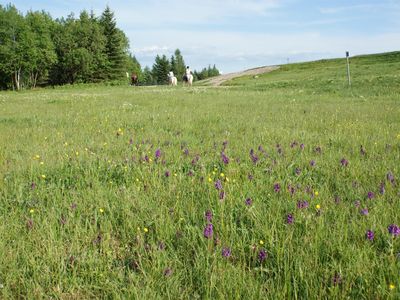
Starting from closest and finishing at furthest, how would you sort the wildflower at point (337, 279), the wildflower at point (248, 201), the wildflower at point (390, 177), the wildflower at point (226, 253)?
1. the wildflower at point (337, 279)
2. the wildflower at point (226, 253)
3. the wildflower at point (248, 201)
4. the wildflower at point (390, 177)

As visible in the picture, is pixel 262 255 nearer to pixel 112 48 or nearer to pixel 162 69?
pixel 112 48

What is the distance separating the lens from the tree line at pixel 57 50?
2463 inches

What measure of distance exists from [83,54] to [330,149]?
68325 millimetres

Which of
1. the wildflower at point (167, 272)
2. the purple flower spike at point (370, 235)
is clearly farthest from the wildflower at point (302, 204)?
the wildflower at point (167, 272)

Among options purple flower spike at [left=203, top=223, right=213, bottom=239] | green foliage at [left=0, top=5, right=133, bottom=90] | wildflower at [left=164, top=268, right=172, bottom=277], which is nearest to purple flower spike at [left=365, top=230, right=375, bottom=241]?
purple flower spike at [left=203, top=223, right=213, bottom=239]

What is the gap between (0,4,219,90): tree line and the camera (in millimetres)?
62562

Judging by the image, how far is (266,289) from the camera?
2.24 metres

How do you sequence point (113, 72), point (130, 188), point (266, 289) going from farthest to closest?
point (113, 72)
point (130, 188)
point (266, 289)

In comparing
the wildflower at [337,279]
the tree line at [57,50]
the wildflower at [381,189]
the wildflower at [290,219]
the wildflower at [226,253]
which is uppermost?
the tree line at [57,50]

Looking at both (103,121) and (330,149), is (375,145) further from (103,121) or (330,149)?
(103,121)

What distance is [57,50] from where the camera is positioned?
71.7 meters

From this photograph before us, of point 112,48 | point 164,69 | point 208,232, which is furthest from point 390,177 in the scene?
point 164,69

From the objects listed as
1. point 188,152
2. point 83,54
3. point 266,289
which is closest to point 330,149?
point 188,152

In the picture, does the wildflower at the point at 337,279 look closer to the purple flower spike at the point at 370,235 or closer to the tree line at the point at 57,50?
the purple flower spike at the point at 370,235
